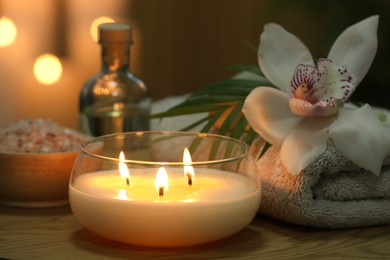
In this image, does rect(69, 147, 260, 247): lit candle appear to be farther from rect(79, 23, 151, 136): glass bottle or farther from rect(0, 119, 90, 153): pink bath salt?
rect(79, 23, 151, 136): glass bottle

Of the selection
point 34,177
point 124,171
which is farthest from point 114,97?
point 124,171

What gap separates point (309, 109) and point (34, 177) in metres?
0.35

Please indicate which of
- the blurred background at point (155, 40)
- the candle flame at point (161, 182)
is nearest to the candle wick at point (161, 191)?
the candle flame at point (161, 182)

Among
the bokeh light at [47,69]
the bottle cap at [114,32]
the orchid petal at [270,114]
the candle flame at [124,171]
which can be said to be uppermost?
the bottle cap at [114,32]

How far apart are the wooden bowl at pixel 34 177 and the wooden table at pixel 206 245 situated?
0.03 meters

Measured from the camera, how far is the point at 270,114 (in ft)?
2.86

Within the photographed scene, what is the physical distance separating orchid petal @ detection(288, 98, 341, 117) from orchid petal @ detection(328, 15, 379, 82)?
0.07m

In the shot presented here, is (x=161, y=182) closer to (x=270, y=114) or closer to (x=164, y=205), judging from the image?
(x=164, y=205)

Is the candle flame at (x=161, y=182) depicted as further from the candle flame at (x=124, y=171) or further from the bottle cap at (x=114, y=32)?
the bottle cap at (x=114, y=32)

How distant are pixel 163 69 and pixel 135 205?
191 cm

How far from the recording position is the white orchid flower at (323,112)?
83cm

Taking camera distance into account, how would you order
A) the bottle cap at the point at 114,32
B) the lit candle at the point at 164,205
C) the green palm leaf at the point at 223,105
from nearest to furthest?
the lit candle at the point at 164,205 < the green palm leaf at the point at 223,105 < the bottle cap at the point at 114,32

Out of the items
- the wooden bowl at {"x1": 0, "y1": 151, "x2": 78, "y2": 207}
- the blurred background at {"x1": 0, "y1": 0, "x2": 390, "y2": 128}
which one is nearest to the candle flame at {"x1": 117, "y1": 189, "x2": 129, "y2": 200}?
the wooden bowl at {"x1": 0, "y1": 151, "x2": 78, "y2": 207}

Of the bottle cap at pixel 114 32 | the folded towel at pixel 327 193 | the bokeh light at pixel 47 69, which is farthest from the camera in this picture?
the bokeh light at pixel 47 69
